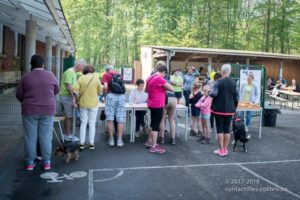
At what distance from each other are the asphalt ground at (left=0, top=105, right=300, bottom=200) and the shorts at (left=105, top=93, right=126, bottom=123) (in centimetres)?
65

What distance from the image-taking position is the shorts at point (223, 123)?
644 cm

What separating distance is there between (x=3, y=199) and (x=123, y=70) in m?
25.6

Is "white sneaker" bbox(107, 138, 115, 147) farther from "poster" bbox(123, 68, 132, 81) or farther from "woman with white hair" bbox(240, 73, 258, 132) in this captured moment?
"poster" bbox(123, 68, 132, 81)

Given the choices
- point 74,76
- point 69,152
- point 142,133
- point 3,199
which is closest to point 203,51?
point 142,133

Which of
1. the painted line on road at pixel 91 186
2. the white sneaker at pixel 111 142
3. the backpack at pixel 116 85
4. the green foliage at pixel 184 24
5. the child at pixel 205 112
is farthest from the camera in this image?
the green foliage at pixel 184 24

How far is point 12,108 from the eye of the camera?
9.42 meters

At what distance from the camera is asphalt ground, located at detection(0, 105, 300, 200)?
4.52 metres

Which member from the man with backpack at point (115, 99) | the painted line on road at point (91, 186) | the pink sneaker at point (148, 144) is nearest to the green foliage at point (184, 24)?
the pink sneaker at point (148, 144)

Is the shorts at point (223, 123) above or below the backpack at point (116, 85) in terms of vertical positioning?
below

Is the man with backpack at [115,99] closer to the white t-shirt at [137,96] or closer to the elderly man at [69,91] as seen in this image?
the elderly man at [69,91]

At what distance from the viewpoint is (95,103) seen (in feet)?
21.5

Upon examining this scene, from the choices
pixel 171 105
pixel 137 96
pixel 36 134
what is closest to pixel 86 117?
pixel 36 134

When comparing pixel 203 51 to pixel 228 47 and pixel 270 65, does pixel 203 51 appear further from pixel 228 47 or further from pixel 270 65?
pixel 228 47

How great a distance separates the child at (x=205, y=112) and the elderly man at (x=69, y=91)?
2.78 meters
